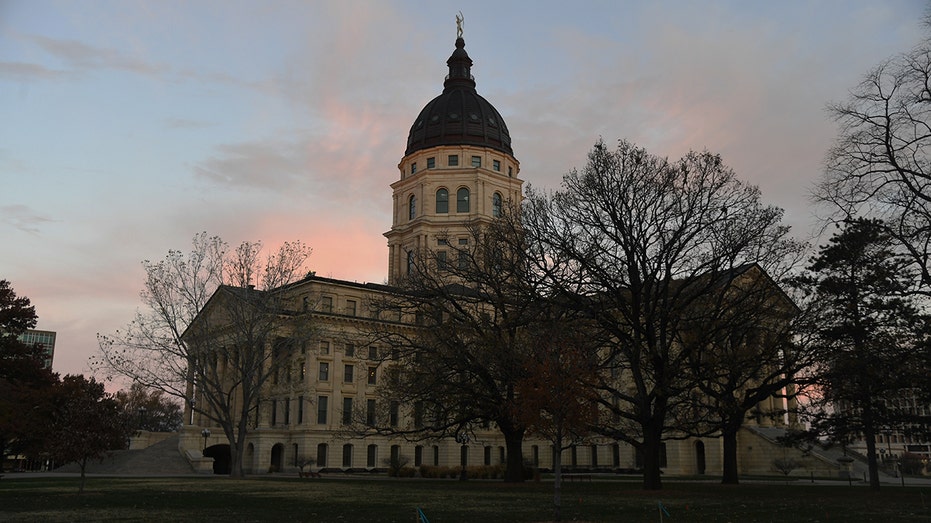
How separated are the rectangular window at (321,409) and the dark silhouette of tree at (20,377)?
27713 mm

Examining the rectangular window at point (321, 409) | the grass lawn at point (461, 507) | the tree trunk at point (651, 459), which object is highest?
the rectangular window at point (321, 409)

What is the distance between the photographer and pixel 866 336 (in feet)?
102

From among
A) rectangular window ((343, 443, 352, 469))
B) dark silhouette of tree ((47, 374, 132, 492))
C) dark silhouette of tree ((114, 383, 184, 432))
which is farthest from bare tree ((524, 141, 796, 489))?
dark silhouette of tree ((114, 383, 184, 432))

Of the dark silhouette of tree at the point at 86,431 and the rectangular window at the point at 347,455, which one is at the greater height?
the dark silhouette of tree at the point at 86,431

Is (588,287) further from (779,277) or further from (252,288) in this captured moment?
(252,288)

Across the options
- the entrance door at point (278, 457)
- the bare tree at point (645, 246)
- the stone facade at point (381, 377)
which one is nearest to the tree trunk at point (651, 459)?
the bare tree at point (645, 246)

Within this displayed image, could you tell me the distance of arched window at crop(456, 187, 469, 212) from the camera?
305 feet

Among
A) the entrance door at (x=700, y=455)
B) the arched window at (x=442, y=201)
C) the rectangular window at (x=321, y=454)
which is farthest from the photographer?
the arched window at (x=442, y=201)

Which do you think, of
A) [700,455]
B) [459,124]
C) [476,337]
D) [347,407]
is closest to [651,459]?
[476,337]

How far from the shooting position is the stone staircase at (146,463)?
64.4 metres

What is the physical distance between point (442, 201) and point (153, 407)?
219 feet

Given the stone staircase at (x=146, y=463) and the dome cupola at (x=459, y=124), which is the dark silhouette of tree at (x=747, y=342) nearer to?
the stone staircase at (x=146, y=463)

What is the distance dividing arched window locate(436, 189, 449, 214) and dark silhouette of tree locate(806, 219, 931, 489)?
204 feet

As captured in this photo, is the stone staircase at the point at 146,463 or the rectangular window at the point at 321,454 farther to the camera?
the rectangular window at the point at 321,454
